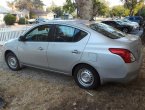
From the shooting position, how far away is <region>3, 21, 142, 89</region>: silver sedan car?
5.11 meters

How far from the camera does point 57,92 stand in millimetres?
5652

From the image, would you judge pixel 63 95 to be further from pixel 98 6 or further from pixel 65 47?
pixel 98 6

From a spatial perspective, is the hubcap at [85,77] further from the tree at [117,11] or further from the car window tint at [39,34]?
the tree at [117,11]

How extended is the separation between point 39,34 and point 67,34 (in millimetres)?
954

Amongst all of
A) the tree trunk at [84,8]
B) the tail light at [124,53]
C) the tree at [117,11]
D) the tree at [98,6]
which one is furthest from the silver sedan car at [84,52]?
the tree at [117,11]

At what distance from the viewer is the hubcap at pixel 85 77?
554 centimetres

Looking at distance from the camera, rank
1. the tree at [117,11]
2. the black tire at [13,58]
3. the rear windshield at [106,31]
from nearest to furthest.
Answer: the rear windshield at [106,31] → the black tire at [13,58] → the tree at [117,11]

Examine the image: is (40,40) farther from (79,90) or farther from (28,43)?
(79,90)

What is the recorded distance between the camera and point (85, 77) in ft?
18.5

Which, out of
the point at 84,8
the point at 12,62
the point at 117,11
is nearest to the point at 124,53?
the point at 12,62

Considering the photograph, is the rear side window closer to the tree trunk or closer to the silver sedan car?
the silver sedan car

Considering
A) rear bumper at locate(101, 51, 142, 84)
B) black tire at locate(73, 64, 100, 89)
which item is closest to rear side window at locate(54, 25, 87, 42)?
black tire at locate(73, 64, 100, 89)

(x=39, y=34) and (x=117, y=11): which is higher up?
(x=117, y=11)

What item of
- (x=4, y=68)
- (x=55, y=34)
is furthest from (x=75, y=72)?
(x=4, y=68)
